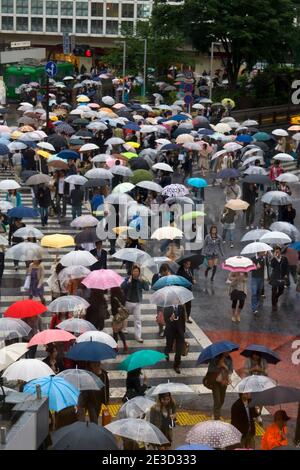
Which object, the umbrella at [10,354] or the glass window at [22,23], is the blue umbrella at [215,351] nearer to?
the umbrella at [10,354]

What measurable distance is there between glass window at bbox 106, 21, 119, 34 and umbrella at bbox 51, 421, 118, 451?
86.3 metres

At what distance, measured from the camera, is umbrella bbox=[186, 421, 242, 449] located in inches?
397

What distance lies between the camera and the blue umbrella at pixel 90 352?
1284cm

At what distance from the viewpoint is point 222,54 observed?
57281 mm

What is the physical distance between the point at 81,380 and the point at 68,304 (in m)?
3.22

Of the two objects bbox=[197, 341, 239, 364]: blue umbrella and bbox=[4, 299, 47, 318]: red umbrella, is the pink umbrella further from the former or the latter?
bbox=[197, 341, 239, 364]: blue umbrella

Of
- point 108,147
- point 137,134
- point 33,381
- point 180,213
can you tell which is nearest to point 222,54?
point 137,134

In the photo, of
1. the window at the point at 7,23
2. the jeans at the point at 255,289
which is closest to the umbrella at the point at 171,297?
the jeans at the point at 255,289

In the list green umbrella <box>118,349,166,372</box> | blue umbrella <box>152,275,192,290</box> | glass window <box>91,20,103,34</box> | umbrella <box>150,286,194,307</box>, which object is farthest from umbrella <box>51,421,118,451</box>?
glass window <box>91,20,103,34</box>

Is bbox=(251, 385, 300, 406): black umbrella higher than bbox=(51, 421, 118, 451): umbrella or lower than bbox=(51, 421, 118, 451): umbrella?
lower

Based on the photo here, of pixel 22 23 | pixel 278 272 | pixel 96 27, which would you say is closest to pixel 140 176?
pixel 278 272

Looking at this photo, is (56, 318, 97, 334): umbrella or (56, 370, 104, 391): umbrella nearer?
(56, 370, 104, 391): umbrella

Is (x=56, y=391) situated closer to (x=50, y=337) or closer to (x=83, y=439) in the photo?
(x=83, y=439)

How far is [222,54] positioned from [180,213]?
117ft
